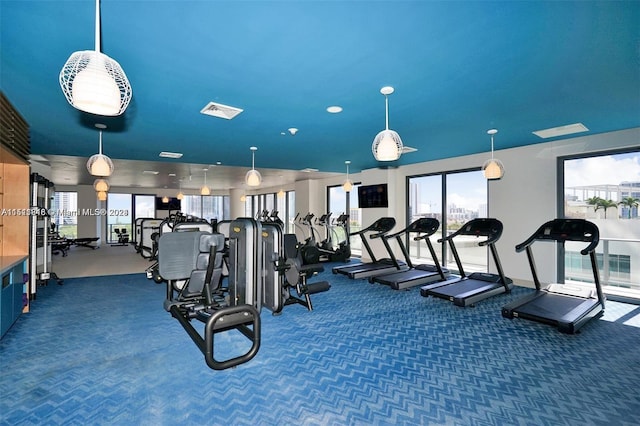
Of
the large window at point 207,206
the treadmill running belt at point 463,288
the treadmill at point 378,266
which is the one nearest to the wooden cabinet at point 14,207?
the treadmill at point 378,266

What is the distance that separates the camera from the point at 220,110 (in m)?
4.21

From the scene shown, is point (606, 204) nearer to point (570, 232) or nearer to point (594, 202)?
point (594, 202)

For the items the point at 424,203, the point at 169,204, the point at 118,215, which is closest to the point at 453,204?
the point at 424,203

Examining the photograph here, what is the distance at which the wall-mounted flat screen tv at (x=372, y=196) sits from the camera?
9.35 meters

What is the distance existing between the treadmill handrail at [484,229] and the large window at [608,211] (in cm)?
158

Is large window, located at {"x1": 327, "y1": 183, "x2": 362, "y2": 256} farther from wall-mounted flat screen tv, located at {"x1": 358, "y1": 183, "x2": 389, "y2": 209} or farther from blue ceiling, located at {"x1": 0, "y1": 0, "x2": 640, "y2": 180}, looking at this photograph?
blue ceiling, located at {"x1": 0, "y1": 0, "x2": 640, "y2": 180}

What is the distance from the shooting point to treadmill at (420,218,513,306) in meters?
5.20

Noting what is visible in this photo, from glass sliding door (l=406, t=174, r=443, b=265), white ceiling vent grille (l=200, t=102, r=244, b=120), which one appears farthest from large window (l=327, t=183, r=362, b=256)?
white ceiling vent grille (l=200, t=102, r=244, b=120)

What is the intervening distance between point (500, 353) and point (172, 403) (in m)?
3.27

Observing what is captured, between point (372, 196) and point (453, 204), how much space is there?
2.42 meters

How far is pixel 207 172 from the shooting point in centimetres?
1106

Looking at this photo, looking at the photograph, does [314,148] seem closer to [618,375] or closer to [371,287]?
[371,287]

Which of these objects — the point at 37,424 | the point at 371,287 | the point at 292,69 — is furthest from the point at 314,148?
the point at 37,424

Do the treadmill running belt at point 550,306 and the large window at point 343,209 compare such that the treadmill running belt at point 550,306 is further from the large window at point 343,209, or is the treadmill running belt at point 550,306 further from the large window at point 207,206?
the large window at point 207,206
